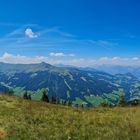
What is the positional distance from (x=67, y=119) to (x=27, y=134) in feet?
21.5

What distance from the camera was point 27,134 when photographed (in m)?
17.9

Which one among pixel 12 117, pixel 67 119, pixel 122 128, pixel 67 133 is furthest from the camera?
pixel 67 119

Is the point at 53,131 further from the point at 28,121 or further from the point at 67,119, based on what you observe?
the point at 67,119

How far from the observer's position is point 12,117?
22.3 metres

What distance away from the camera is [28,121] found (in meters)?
21.5

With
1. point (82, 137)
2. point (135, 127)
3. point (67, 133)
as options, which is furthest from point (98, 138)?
point (135, 127)

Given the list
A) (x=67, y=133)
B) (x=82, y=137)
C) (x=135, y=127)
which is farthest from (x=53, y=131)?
(x=135, y=127)

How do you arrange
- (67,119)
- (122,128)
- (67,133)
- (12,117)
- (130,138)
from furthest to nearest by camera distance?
(67,119), (12,117), (122,128), (67,133), (130,138)

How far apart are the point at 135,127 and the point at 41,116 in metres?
7.93

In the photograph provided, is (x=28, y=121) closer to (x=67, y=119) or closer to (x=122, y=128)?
(x=67, y=119)

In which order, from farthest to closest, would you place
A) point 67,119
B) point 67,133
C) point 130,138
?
1. point 67,119
2. point 67,133
3. point 130,138

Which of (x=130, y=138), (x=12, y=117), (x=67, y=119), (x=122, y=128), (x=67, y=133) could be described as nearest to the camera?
(x=130, y=138)

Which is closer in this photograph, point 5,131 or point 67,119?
point 5,131

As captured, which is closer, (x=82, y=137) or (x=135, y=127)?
(x=82, y=137)
